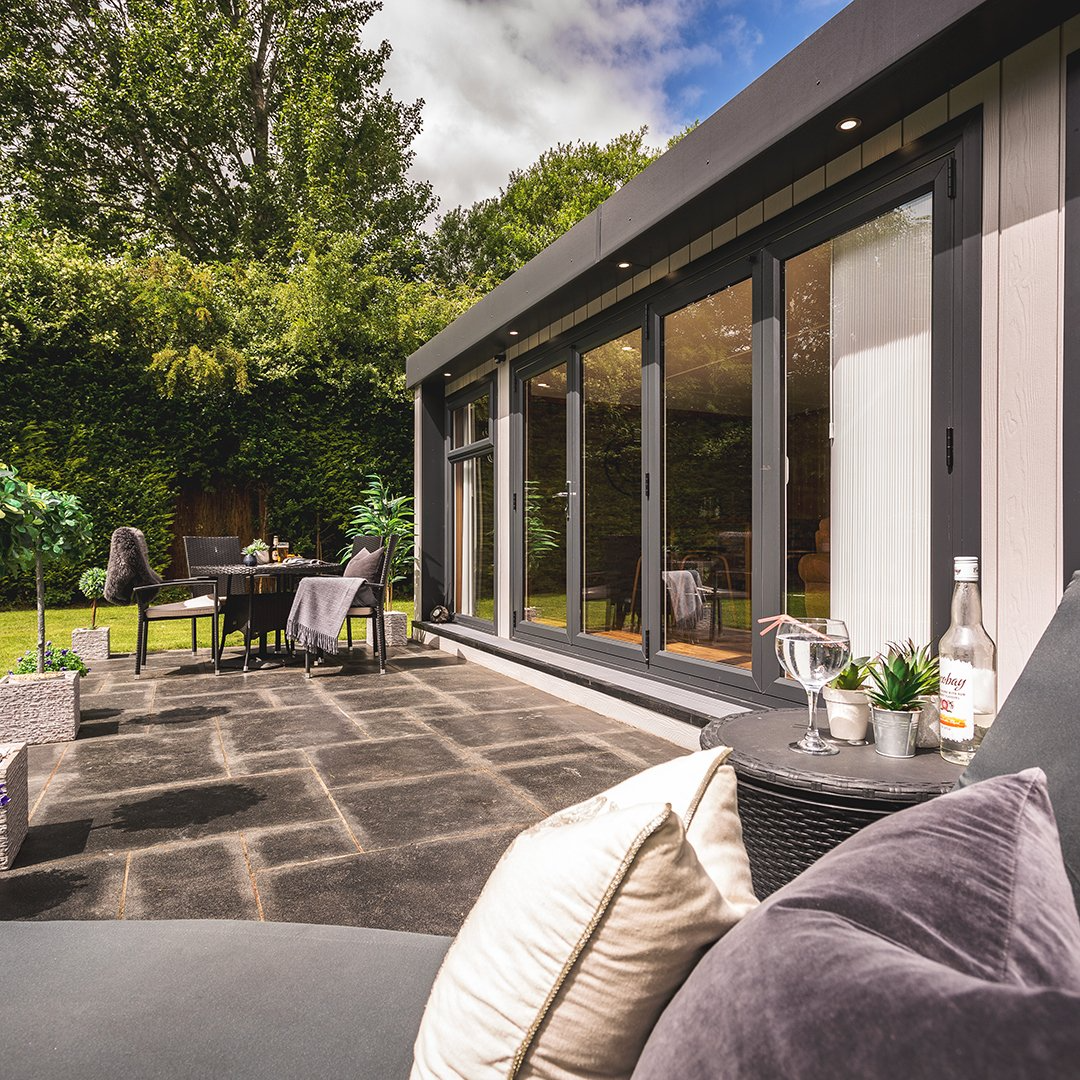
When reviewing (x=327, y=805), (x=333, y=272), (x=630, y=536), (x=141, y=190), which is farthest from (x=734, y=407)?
(x=141, y=190)

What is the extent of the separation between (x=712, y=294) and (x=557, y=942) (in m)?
3.53

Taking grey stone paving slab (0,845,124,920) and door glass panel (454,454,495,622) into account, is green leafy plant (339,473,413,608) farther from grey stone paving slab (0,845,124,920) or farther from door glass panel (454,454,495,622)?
grey stone paving slab (0,845,124,920)

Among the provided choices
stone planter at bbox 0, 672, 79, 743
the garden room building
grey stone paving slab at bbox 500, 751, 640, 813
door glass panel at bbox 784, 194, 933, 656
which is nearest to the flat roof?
the garden room building

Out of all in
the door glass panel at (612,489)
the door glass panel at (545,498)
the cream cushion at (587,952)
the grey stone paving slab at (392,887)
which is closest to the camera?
the cream cushion at (587,952)

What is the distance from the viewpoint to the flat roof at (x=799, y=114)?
2113 millimetres

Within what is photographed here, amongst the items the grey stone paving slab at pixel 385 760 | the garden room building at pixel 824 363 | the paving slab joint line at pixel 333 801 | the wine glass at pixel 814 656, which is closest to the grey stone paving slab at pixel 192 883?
the paving slab joint line at pixel 333 801

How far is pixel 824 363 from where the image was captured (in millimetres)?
2971

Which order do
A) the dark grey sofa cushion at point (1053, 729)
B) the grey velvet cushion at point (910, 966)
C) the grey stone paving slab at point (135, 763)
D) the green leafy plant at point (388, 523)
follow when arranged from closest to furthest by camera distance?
the grey velvet cushion at point (910, 966) → the dark grey sofa cushion at point (1053, 729) → the grey stone paving slab at point (135, 763) → the green leafy plant at point (388, 523)

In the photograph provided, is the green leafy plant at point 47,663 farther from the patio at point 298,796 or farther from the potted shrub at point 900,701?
the potted shrub at point 900,701

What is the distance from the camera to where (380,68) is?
44.9 ft

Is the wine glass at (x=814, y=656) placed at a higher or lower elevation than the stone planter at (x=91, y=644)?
higher

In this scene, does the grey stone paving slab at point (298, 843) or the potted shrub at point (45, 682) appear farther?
the potted shrub at point (45, 682)

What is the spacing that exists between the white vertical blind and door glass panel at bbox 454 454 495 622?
11.4ft

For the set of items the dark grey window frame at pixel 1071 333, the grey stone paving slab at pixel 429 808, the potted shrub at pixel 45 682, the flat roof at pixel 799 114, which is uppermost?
the flat roof at pixel 799 114
